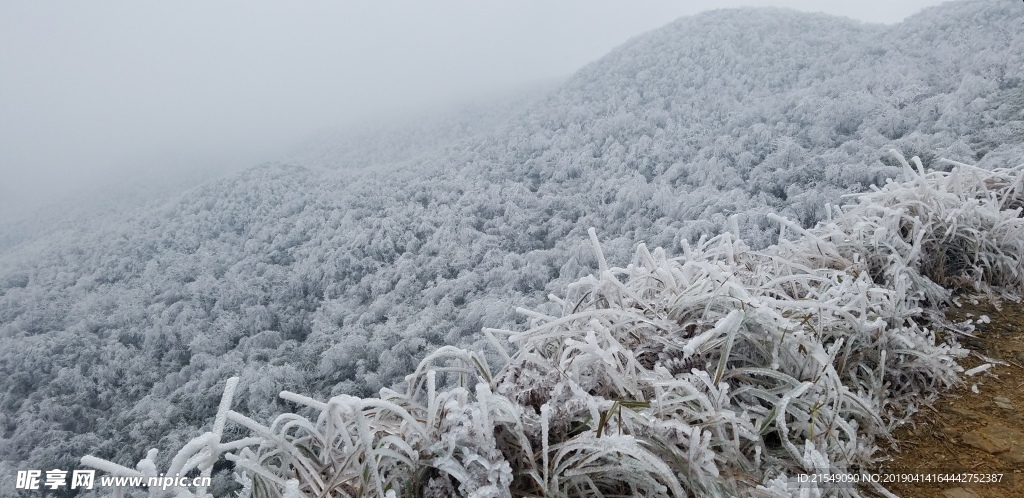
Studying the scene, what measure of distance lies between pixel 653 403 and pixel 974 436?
790mm

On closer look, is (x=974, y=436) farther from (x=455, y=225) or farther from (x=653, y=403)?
(x=455, y=225)

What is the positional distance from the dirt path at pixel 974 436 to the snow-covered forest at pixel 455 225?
467 mm

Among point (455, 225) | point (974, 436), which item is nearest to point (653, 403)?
point (974, 436)

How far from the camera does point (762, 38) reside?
1008 cm

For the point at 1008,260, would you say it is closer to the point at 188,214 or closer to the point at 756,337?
the point at 756,337

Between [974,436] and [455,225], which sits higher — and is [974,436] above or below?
above

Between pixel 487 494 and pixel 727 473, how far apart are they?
45 cm

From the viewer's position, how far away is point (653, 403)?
98 cm

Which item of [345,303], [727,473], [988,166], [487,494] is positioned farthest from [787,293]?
[345,303]

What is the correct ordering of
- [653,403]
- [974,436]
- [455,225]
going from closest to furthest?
1. [653,403]
2. [974,436]
3. [455,225]

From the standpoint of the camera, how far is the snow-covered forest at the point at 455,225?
4586 millimetres


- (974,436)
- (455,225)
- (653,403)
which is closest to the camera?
(653,403)

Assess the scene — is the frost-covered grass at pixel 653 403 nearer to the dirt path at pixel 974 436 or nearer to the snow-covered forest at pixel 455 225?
the dirt path at pixel 974 436

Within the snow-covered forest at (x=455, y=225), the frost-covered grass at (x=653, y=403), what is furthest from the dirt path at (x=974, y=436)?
the snow-covered forest at (x=455, y=225)
